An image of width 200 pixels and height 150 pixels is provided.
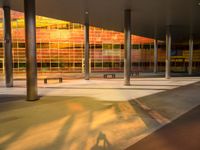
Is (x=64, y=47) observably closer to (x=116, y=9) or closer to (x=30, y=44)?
(x=116, y=9)

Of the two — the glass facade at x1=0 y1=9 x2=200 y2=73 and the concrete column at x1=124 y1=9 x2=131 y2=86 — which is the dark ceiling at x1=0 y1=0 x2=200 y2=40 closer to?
the concrete column at x1=124 y1=9 x2=131 y2=86

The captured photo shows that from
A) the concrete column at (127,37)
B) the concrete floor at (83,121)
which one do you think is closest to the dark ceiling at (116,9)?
the concrete column at (127,37)

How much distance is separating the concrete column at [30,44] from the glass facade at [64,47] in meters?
25.1

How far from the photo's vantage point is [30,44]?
1123cm

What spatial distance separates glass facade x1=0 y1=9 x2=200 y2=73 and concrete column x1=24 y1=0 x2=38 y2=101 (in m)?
25.1

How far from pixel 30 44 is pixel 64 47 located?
26.1 m

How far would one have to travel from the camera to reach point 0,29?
3516cm

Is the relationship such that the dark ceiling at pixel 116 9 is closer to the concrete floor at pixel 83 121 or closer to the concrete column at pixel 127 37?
the concrete column at pixel 127 37

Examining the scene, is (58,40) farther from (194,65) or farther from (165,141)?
(165,141)

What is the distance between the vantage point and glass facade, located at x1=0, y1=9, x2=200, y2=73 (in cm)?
3550

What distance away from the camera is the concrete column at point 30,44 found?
1118 centimetres

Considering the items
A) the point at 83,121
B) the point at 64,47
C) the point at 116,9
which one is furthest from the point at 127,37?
the point at 64,47

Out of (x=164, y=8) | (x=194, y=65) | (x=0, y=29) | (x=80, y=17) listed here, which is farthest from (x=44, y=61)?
(x=194, y=65)

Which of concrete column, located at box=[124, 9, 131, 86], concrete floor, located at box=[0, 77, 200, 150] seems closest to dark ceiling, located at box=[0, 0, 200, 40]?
concrete column, located at box=[124, 9, 131, 86]
